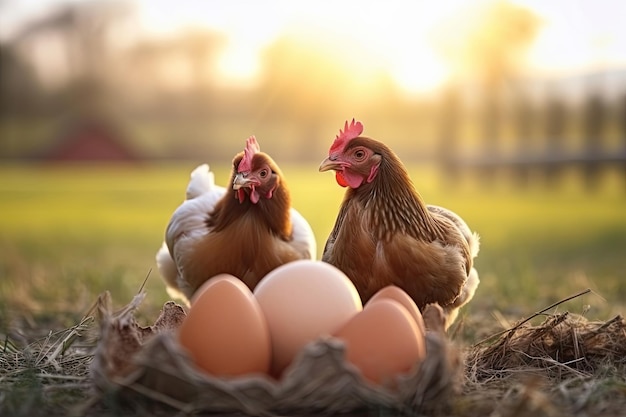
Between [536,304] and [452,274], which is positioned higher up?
[452,274]

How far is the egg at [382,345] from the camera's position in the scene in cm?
228

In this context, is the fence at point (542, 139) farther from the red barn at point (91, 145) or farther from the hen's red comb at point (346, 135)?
the red barn at point (91, 145)

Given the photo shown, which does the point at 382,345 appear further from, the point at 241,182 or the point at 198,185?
the point at 198,185

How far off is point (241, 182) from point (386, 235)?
0.78 metres

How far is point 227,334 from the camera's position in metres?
2.33

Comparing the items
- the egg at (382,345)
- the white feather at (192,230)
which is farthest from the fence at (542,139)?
the egg at (382,345)

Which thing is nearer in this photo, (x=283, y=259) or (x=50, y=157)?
(x=283, y=259)

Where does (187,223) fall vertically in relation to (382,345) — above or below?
above

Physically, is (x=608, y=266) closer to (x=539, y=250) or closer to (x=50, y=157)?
(x=539, y=250)

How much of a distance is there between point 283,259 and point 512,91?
14691 mm

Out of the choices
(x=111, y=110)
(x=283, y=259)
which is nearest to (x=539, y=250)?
(x=283, y=259)

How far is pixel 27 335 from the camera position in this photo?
3.90 meters

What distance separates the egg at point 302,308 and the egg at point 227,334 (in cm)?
7

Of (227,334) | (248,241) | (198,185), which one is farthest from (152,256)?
(227,334)
